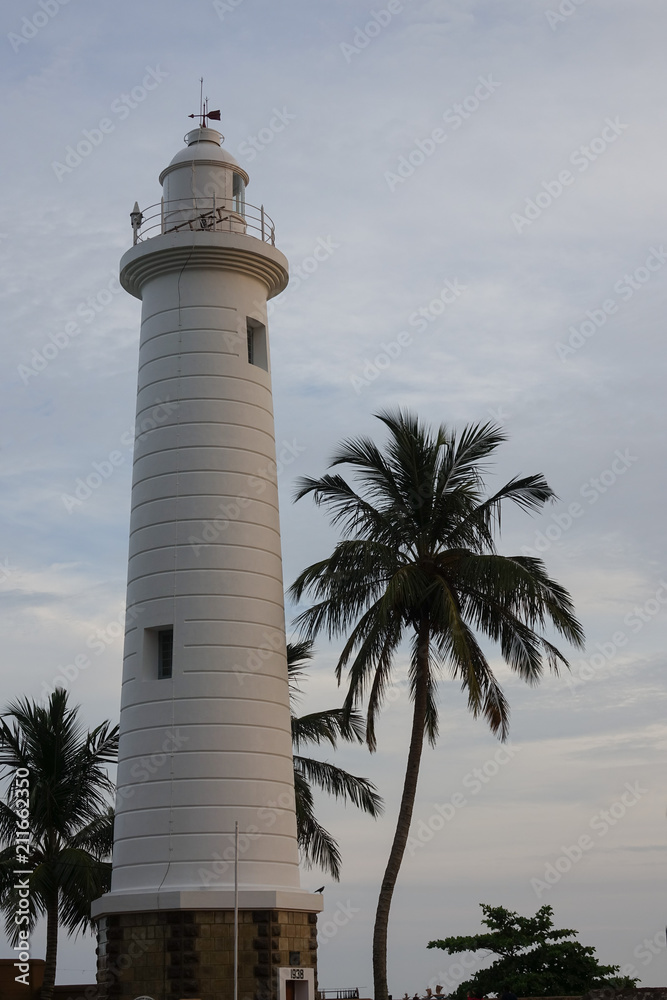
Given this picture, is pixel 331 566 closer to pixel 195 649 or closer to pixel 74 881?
pixel 195 649

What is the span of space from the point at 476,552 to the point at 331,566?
3110 mm

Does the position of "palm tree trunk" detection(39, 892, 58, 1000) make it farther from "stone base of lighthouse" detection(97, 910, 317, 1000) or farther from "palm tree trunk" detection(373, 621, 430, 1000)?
"palm tree trunk" detection(373, 621, 430, 1000)

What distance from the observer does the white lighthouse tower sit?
22188 millimetres

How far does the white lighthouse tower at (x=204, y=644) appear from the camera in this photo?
22188mm

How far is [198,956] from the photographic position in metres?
21.8

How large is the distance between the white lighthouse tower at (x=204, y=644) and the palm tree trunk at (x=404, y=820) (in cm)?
219

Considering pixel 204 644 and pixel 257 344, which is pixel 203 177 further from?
pixel 204 644

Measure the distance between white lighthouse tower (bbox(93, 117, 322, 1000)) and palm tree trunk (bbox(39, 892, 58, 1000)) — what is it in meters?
5.35

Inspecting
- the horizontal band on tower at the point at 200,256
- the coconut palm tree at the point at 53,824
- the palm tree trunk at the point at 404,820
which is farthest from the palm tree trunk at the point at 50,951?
the horizontal band on tower at the point at 200,256

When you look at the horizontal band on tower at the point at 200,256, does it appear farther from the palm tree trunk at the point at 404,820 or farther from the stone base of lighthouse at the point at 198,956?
the stone base of lighthouse at the point at 198,956

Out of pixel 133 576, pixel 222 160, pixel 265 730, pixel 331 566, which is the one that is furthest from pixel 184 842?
pixel 222 160

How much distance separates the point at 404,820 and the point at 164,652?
596 cm

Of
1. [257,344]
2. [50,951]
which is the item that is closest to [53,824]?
[50,951]

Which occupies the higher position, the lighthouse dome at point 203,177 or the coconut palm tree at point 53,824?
the lighthouse dome at point 203,177
